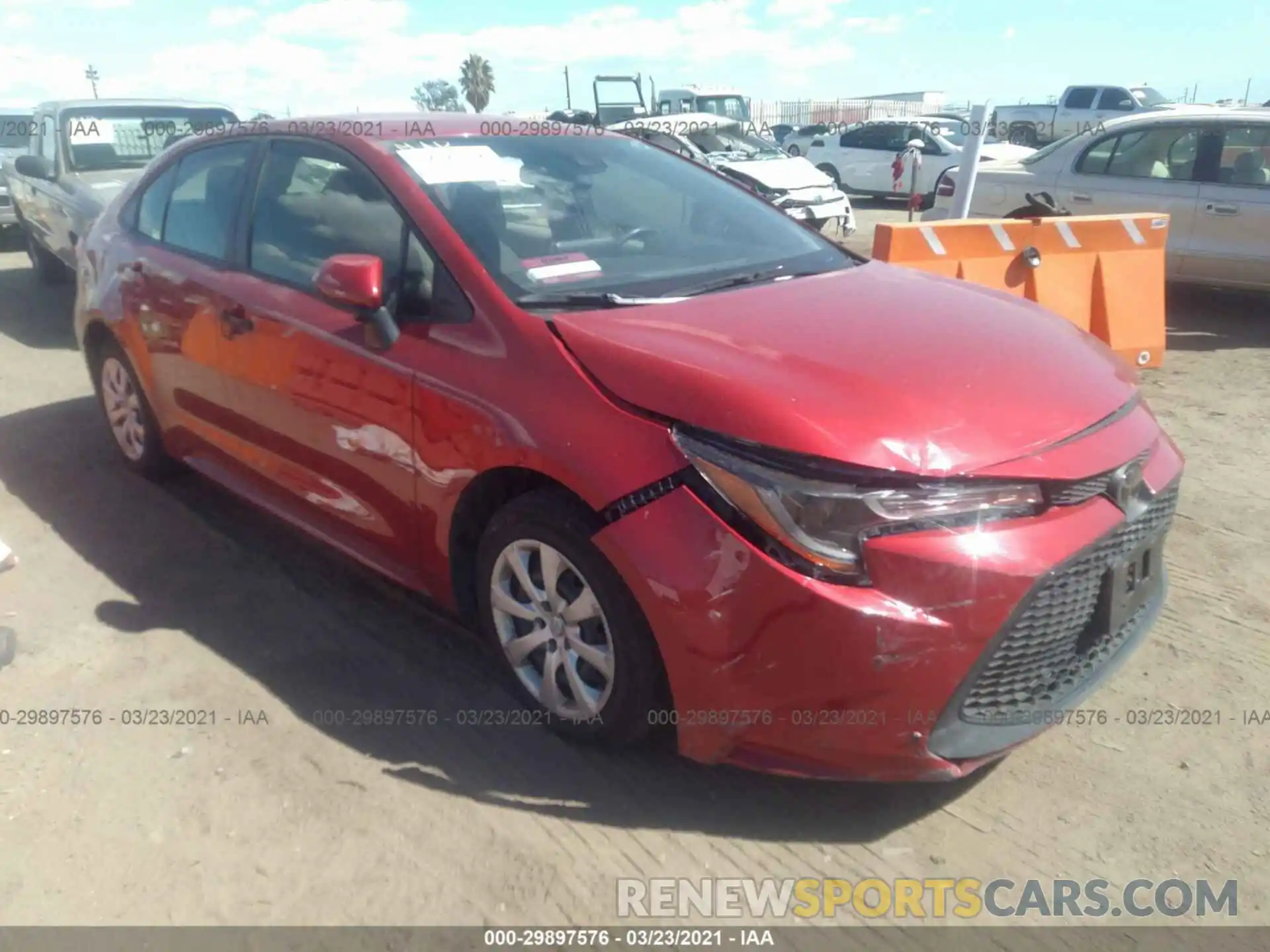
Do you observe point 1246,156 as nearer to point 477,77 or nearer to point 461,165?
point 461,165

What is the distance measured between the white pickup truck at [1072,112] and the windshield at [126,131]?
18690mm

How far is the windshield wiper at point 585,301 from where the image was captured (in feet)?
9.80

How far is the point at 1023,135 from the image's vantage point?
1195 inches

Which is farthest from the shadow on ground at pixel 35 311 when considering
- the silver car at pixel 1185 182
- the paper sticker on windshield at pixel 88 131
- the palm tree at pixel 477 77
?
the palm tree at pixel 477 77

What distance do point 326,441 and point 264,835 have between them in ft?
4.29

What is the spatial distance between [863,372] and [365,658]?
1.94 meters

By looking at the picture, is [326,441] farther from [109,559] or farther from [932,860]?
[932,860]

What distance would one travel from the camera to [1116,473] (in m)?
2.59

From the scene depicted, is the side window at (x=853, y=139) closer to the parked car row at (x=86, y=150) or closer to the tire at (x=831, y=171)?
the tire at (x=831, y=171)

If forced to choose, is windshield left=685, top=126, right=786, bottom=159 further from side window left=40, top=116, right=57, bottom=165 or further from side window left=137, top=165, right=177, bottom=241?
side window left=137, top=165, right=177, bottom=241

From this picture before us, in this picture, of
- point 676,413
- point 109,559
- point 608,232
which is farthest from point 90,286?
point 676,413

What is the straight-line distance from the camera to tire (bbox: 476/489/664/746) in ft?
8.72

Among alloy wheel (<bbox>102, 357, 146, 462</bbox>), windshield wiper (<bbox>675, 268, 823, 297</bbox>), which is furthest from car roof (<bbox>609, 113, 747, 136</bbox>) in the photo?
windshield wiper (<bbox>675, 268, 823, 297</bbox>)

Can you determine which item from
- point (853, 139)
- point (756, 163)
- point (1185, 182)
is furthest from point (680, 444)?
point (853, 139)
